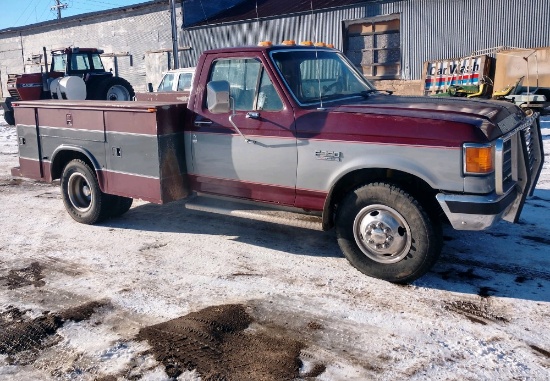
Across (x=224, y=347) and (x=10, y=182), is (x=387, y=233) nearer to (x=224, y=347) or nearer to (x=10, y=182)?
(x=224, y=347)

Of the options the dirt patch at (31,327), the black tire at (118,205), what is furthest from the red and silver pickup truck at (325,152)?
the dirt patch at (31,327)

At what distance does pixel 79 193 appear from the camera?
22.9 feet

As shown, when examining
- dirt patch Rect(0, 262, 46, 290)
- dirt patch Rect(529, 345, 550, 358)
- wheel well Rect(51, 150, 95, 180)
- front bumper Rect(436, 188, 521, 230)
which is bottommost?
dirt patch Rect(529, 345, 550, 358)

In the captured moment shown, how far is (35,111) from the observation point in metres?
Result: 7.01

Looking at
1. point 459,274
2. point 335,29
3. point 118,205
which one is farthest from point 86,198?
point 335,29

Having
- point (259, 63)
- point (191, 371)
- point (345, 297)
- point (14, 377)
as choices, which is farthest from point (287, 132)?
point (14, 377)

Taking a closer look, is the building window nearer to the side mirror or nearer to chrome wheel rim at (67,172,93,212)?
chrome wheel rim at (67,172,93,212)

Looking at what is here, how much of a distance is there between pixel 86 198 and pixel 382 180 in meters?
4.03

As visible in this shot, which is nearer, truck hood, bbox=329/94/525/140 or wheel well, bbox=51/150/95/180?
truck hood, bbox=329/94/525/140

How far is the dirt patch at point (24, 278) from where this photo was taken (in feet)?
16.3

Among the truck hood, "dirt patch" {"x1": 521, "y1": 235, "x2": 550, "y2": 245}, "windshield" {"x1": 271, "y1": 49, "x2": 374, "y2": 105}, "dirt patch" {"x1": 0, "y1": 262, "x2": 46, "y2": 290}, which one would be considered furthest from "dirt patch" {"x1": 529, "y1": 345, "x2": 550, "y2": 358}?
"dirt patch" {"x1": 0, "y1": 262, "x2": 46, "y2": 290}

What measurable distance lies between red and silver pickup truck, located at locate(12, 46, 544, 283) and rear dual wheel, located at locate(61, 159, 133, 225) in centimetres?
3

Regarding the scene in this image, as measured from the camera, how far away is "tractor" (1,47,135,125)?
18.4 m

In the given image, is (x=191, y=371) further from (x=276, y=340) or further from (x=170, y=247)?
(x=170, y=247)
